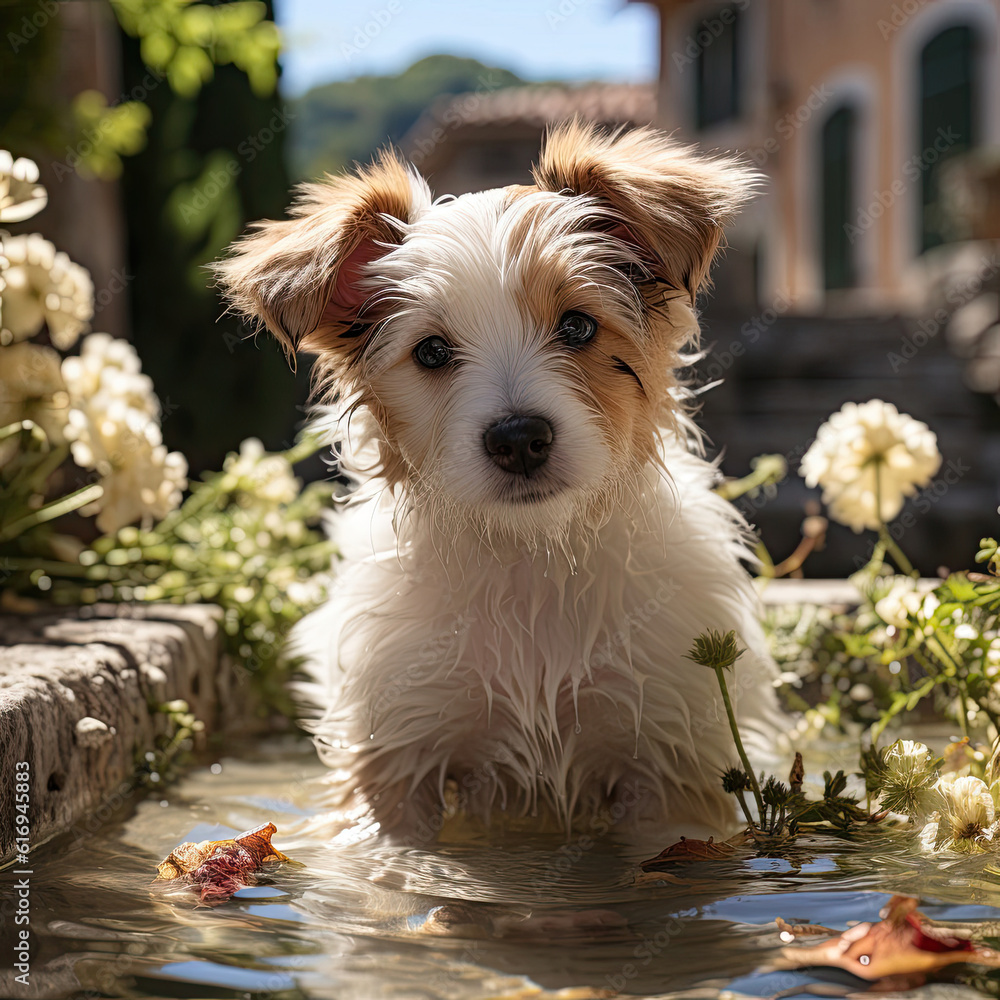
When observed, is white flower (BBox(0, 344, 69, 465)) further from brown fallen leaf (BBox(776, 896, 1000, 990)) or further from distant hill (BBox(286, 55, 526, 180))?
distant hill (BBox(286, 55, 526, 180))

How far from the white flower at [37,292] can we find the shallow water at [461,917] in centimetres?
174

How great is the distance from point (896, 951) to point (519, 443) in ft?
4.16

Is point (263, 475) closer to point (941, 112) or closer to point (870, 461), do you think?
point (870, 461)

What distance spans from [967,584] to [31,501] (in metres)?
2.94

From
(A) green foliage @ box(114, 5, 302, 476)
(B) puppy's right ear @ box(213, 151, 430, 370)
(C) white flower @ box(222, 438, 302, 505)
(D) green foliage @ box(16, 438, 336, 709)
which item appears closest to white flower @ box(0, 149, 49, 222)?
(B) puppy's right ear @ box(213, 151, 430, 370)

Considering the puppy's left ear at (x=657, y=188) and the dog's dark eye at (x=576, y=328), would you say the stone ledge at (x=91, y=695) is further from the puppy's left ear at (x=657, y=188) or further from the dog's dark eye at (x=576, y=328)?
the puppy's left ear at (x=657, y=188)

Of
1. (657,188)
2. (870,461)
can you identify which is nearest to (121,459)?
(657,188)

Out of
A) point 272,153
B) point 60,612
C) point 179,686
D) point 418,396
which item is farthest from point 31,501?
point 272,153

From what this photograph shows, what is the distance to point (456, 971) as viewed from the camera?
185 cm

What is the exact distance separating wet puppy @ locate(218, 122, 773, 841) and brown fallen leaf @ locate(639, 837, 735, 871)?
1.07 feet

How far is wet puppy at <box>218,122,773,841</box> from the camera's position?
2.67 metres

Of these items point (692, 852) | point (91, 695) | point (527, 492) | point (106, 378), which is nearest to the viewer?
point (692, 852)

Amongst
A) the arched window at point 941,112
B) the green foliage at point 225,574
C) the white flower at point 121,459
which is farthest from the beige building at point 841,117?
the white flower at point 121,459

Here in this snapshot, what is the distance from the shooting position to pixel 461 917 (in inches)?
84.2
